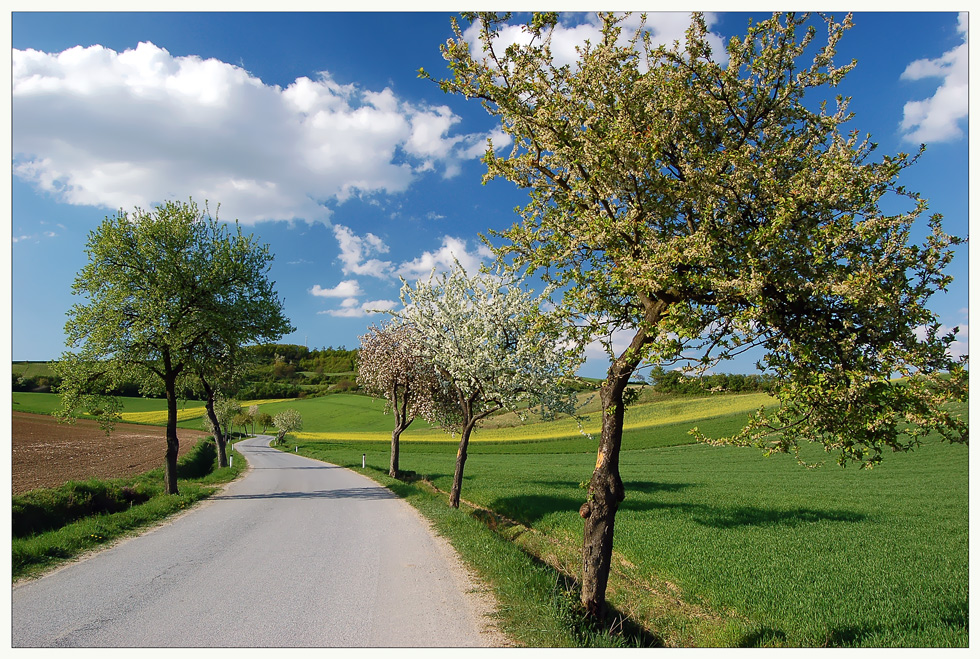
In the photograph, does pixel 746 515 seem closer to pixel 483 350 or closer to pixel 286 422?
pixel 483 350

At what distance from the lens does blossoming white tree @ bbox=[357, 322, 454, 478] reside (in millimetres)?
23469

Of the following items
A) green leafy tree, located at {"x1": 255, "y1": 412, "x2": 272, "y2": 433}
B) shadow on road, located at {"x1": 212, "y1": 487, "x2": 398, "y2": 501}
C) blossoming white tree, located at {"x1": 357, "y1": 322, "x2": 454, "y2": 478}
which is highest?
blossoming white tree, located at {"x1": 357, "y1": 322, "x2": 454, "y2": 478}

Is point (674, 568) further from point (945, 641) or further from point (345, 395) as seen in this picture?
point (345, 395)

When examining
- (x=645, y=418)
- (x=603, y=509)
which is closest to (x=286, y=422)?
(x=645, y=418)

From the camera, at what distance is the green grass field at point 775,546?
301 inches

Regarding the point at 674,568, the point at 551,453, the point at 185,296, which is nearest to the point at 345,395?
the point at 551,453

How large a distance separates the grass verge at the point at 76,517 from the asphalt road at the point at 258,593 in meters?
0.64

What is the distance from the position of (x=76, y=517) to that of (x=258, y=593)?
28.7 ft

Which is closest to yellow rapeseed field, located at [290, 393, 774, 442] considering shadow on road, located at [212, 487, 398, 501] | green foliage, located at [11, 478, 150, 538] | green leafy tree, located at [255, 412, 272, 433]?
shadow on road, located at [212, 487, 398, 501]

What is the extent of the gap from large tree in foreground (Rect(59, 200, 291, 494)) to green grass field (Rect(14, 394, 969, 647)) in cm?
1225

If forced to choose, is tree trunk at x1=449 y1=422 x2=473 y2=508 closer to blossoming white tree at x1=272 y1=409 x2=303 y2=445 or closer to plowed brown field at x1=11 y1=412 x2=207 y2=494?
plowed brown field at x1=11 y1=412 x2=207 y2=494

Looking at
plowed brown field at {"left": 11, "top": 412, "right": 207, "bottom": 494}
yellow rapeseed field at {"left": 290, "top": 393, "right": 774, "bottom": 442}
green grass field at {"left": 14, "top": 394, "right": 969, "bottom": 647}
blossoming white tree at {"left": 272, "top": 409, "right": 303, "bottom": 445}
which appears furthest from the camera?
blossoming white tree at {"left": 272, "top": 409, "right": 303, "bottom": 445}

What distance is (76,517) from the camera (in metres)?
12.9

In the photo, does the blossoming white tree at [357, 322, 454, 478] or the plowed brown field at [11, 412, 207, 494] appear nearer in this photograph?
the plowed brown field at [11, 412, 207, 494]
